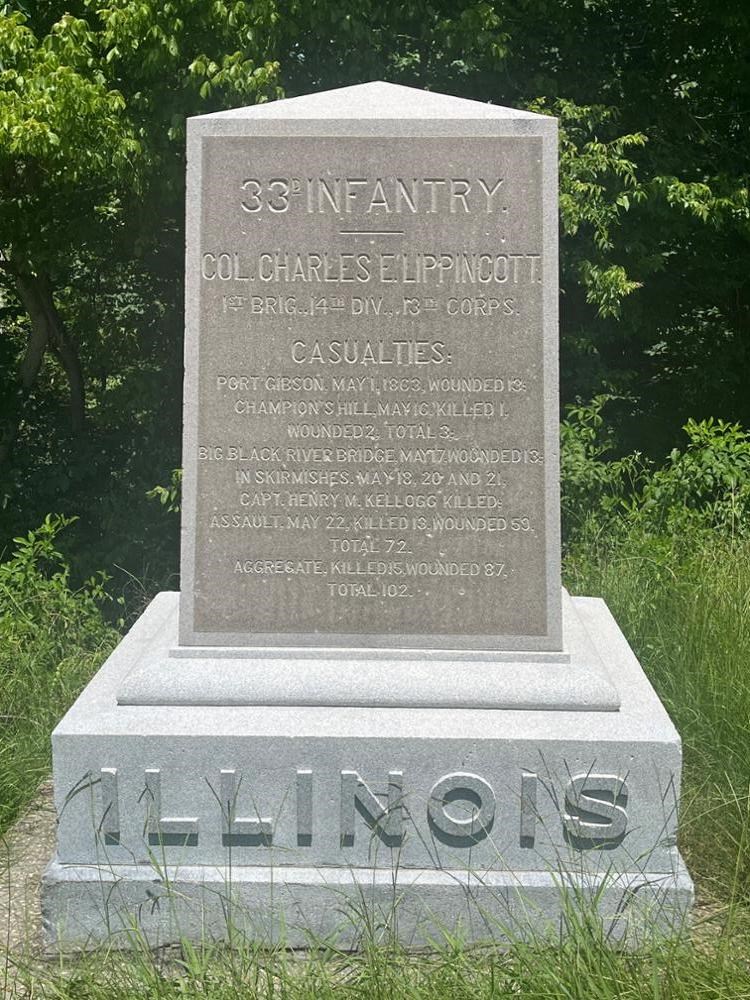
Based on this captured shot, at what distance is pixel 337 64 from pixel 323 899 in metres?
7.00

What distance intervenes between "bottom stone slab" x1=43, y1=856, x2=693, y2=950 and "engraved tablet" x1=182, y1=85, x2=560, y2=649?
2.55 feet

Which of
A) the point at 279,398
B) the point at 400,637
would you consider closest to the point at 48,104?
the point at 279,398

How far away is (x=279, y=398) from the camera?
3926mm

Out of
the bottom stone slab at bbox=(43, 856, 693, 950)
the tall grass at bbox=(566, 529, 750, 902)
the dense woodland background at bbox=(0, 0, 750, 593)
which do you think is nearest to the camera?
the bottom stone slab at bbox=(43, 856, 693, 950)

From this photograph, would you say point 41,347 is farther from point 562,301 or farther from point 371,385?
point 371,385

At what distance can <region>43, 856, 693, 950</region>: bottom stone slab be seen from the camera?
3.44 metres

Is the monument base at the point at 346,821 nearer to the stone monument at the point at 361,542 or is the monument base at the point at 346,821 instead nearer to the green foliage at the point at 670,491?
the stone monument at the point at 361,542

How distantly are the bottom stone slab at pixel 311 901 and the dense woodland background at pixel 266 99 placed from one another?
171 inches

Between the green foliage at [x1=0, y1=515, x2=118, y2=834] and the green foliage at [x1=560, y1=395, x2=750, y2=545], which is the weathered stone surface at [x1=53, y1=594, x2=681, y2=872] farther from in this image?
the green foliage at [x1=560, y1=395, x2=750, y2=545]

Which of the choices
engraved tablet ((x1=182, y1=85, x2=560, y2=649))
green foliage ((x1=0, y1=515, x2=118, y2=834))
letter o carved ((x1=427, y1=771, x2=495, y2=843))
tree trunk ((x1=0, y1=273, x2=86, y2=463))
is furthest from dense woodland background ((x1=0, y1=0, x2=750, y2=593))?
letter o carved ((x1=427, y1=771, x2=495, y2=843))

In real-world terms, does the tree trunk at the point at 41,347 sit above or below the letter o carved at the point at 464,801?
above

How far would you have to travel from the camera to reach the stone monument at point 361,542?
139 inches

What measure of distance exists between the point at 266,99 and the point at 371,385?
3942 mm

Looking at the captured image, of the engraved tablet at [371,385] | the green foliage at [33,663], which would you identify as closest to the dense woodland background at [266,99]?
the green foliage at [33,663]
